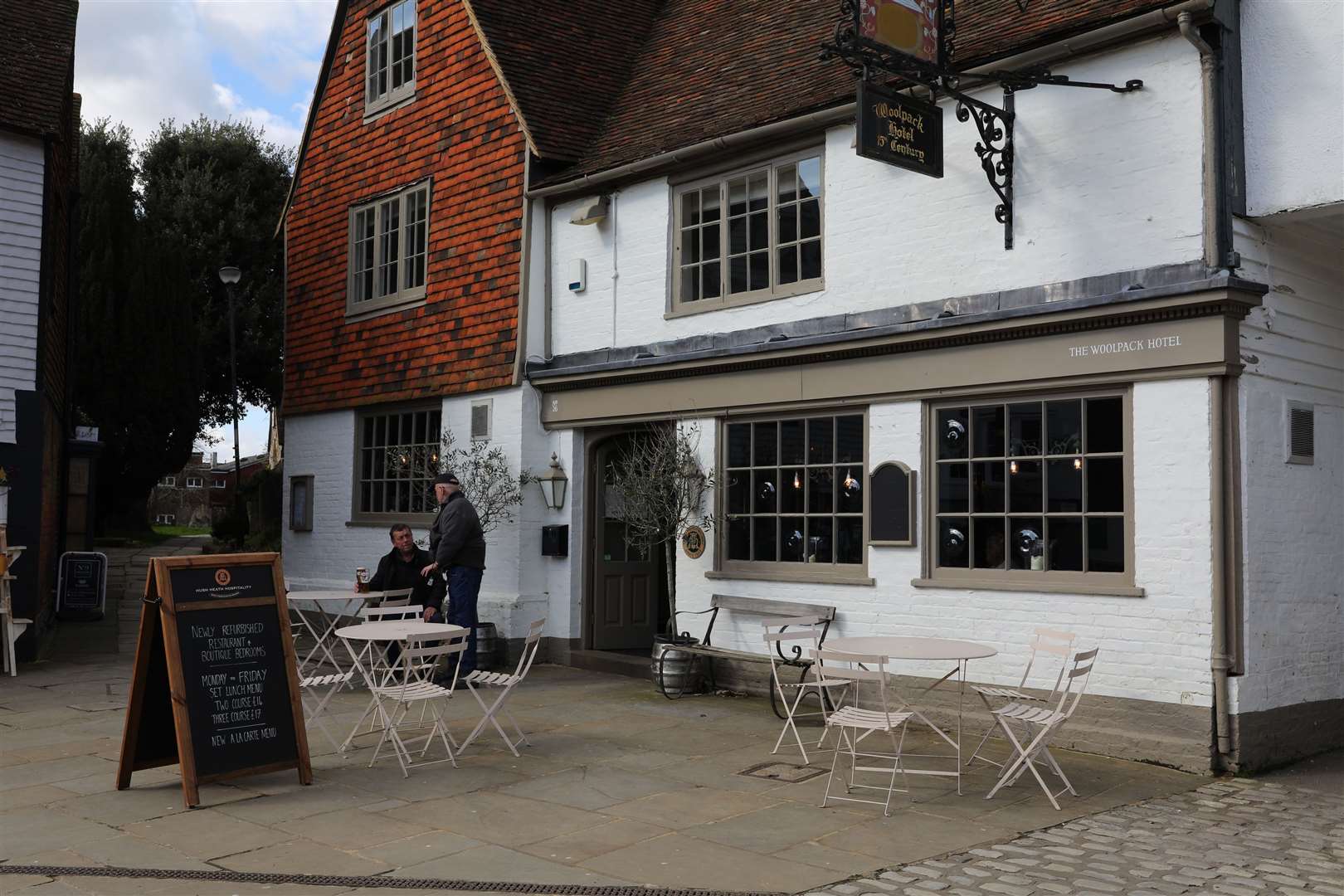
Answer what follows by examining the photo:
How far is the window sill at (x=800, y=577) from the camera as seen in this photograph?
9828 millimetres

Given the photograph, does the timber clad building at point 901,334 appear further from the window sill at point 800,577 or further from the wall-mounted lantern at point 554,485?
the wall-mounted lantern at point 554,485

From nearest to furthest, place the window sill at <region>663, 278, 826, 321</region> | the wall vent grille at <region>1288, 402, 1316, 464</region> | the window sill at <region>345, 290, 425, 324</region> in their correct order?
the wall vent grille at <region>1288, 402, 1316, 464</region>, the window sill at <region>663, 278, 826, 321</region>, the window sill at <region>345, 290, 425, 324</region>

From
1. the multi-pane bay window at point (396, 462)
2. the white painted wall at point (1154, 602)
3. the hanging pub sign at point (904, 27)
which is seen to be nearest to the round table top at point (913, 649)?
the white painted wall at point (1154, 602)

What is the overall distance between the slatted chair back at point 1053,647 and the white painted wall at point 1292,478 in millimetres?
1054

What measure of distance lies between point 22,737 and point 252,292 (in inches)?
823

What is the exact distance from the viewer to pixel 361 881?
206 inches

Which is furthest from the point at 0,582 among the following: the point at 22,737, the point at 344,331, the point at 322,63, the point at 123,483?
the point at 123,483

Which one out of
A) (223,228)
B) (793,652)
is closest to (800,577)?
(793,652)

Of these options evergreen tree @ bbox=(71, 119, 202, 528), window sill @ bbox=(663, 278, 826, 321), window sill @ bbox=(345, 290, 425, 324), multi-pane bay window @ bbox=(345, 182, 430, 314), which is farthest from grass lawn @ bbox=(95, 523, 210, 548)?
window sill @ bbox=(663, 278, 826, 321)

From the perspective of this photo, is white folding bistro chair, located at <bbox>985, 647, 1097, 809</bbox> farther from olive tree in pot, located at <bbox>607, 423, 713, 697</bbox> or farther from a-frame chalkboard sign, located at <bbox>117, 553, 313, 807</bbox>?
olive tree in pot, located at <bbox>607, 423, 713, 697</bbox>

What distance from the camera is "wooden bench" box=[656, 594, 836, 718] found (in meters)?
9.91

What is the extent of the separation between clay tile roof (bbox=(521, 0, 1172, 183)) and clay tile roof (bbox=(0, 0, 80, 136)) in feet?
15.1

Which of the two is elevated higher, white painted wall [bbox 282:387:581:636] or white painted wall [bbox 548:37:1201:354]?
white painted wall [bbox 548:37:1201:354]

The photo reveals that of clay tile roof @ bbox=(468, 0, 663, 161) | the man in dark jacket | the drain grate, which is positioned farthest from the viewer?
clay tile roof @ bbox=(468, 0, 663, 161)
